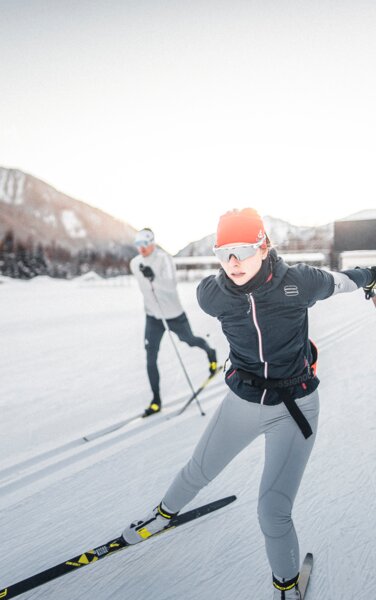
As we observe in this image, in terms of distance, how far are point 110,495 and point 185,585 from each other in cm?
100

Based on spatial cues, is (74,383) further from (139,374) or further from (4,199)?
(4,199)

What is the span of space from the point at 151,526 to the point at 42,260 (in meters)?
72.6

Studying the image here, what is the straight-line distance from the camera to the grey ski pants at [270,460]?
1.84 m

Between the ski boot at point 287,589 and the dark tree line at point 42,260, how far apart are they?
6869 centimetres

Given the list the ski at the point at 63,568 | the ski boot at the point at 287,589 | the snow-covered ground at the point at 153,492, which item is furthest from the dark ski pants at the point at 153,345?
the ski boot at the point at 287,589

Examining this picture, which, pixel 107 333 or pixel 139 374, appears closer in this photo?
pixel 139 374

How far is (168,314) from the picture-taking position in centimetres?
468

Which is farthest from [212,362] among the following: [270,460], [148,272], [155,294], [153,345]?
[270,460]

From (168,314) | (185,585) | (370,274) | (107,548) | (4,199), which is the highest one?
(4,199)

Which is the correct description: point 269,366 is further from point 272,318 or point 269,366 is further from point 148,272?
point 148,272

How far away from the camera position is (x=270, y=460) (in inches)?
76.1

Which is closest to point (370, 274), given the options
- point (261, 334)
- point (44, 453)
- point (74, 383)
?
point (261, 334)

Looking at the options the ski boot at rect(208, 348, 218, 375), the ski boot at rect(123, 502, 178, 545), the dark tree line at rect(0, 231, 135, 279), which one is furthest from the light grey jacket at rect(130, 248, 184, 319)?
the dark tree line at rect(0, 231, 135, 279)

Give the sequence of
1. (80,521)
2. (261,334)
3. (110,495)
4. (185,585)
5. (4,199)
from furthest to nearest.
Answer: (4,199)
(110,495)
(80,521)
(185,585)
(261,334)
